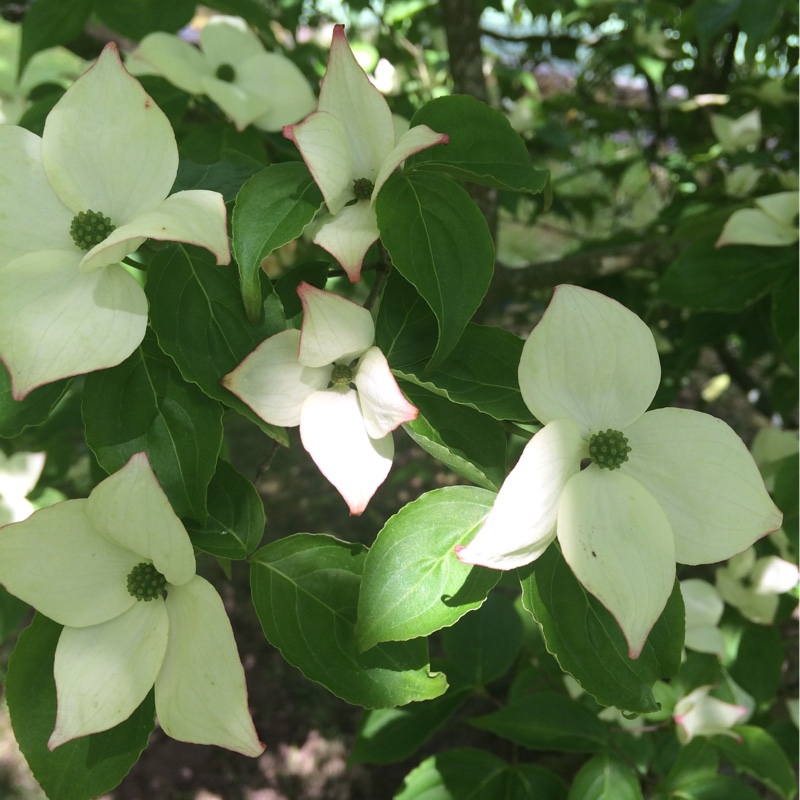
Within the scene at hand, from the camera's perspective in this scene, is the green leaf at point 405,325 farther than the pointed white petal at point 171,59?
No

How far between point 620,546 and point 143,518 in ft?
1.04

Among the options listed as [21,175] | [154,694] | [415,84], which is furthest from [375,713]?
[415,84]

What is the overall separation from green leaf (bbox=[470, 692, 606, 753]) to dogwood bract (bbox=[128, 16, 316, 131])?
0.78 meters

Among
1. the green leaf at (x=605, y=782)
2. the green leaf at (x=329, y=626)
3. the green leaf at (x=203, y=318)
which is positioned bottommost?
the green leaf at (x=605, y=782)

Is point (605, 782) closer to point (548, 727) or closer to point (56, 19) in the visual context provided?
point (548, 727)

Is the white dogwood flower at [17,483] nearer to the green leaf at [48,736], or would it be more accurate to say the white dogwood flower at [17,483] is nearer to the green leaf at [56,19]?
the green leaf at [48,736]

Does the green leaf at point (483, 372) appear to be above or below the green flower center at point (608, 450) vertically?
above

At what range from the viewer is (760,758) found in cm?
95

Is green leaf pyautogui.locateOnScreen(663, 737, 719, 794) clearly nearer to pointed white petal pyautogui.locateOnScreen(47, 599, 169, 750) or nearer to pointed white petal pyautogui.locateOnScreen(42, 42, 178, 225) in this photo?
pointed white petal pyautogui.locateOnScreen(47, 599, 169, 750)

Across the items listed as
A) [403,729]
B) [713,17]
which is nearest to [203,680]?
[403,729]

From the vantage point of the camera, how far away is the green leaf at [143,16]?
1.00 metres

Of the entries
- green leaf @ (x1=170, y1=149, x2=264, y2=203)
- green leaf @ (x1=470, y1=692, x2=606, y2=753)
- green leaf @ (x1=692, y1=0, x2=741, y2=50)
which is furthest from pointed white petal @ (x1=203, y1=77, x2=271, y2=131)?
green leaf @ (x1=470, y1=692, x2=606, y2=753)

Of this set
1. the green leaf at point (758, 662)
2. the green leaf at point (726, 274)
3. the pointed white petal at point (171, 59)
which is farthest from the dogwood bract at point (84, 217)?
the green leaf at point (758, 662)

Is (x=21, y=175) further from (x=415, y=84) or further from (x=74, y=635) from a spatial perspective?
(x=415, y=84)
